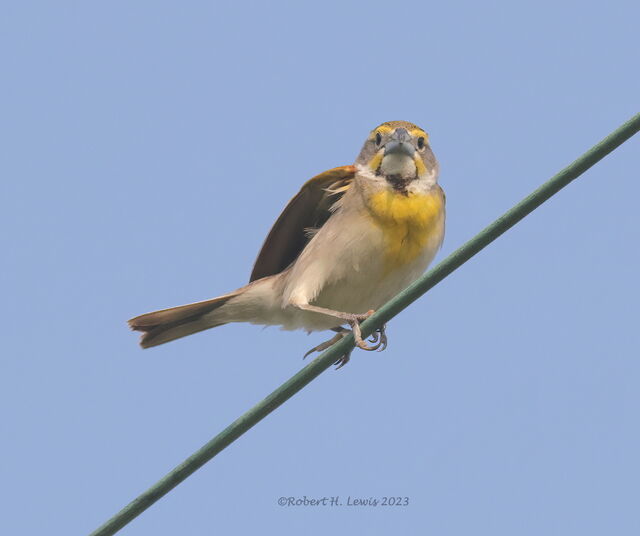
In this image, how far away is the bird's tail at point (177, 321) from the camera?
8102 mm

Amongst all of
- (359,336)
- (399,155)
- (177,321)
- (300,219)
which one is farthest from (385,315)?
(177,321)

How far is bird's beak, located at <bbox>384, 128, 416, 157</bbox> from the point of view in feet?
24.4

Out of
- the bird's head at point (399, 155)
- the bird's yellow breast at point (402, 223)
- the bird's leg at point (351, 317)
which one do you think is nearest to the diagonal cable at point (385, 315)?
the bird's leg at point (351, 317)

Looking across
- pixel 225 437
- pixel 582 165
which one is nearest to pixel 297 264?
pixel 225 437

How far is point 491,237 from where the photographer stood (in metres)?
4.75

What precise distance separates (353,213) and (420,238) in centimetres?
48

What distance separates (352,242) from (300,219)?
0.73m

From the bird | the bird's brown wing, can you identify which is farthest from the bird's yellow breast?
the bird's brown wing

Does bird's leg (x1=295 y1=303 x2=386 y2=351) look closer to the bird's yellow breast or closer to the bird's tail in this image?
the bird's yellow breast

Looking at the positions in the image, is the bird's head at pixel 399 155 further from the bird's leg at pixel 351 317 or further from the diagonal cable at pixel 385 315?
the diagonal cable at pixel 385 315

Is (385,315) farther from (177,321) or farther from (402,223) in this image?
(177,321)

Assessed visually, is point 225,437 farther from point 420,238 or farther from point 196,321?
point 196,321

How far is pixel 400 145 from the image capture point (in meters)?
7.46

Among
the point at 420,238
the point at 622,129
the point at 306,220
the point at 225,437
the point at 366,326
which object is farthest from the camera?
the point at 306,220
